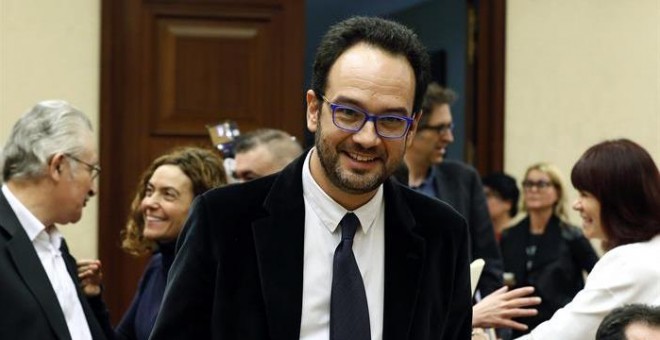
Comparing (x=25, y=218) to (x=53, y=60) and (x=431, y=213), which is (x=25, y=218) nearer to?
(x=431, y=213)

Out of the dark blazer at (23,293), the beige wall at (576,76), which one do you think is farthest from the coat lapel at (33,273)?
the beige wall at (576,76)

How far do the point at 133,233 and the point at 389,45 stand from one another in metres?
2.18

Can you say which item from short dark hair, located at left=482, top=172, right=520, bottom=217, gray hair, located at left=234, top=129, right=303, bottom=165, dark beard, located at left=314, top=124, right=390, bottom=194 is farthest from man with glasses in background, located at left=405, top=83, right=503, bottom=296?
dark beard, located at left=314, top=124, right=390, bottom=194

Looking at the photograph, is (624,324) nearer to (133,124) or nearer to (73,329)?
(73,329)

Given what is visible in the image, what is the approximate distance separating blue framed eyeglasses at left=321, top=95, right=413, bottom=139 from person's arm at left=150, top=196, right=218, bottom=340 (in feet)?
1.10

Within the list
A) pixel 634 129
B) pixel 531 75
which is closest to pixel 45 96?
pixel 531 75

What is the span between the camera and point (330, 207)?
259 cm

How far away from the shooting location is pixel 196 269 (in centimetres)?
252

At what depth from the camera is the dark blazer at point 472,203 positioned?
510cm

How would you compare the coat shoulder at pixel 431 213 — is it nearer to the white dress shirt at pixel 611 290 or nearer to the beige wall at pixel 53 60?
the white dress shirt at pixel 611 290

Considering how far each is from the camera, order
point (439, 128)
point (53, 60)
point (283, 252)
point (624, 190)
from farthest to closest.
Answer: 1. point (53, 60)
2. point (439, 128)
3. point (624, 190)
4. point (283, 252)

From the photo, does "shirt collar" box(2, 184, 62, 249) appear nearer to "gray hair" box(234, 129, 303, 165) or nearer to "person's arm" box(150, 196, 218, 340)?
"gray hair" box(234, 129, 303, 165)

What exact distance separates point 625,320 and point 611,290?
2.06ft

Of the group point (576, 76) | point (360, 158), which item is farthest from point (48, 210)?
point (576, 76)
